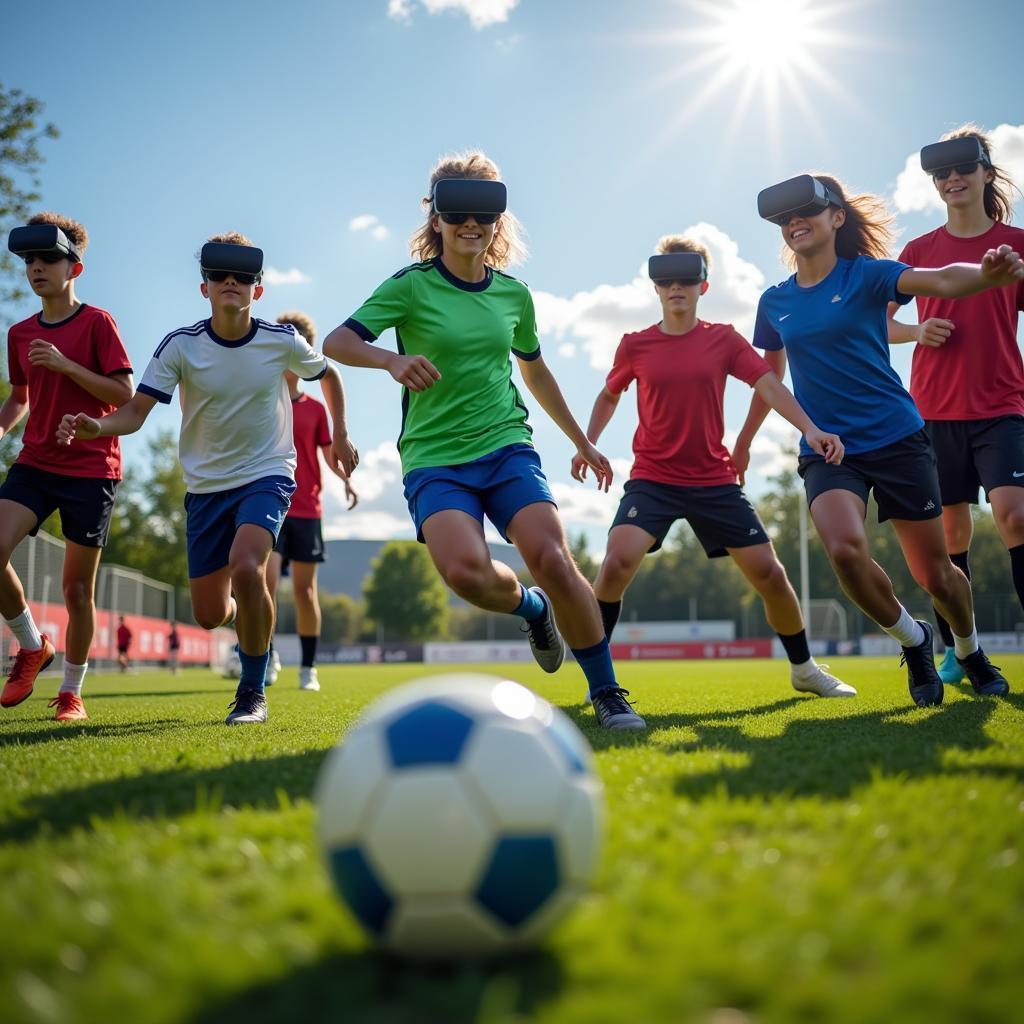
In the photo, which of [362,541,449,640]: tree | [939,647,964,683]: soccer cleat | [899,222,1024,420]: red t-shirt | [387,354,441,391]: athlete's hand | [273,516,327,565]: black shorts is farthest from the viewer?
[362,541,449,640]: tree

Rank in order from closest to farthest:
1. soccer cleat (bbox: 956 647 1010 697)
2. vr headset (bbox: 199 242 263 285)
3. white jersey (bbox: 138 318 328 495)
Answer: vr headset (bbox: 199 242 263 285)
white jersey (bbox: 138 318 328 495)
soccer cleat (bbox: 956 647 1010 697)

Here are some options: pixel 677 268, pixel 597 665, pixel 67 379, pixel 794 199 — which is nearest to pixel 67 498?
pixel 67 379

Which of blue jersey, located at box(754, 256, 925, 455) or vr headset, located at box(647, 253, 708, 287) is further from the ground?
vr headset, located at box(647, 253, 708, 287)

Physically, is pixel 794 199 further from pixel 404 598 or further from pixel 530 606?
pixel 404 598

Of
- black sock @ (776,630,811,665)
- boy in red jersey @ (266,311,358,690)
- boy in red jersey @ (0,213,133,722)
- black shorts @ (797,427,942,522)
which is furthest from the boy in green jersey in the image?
boy in red jersey @ (266,311,358,690)

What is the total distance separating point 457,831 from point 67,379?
239 inches

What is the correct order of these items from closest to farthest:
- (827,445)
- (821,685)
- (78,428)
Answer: (827,445) < (78,428) < (821,685)

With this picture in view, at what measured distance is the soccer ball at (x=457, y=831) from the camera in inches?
63.2

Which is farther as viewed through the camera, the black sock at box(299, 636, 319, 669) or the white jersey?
the black sock at box(299, 636, 319, 669)

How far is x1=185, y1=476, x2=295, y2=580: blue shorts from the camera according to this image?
20.0ft

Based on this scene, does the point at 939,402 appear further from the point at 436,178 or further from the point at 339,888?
the point at 339,888

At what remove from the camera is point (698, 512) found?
268 inches

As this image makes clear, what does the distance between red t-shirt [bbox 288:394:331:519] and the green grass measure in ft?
22.8

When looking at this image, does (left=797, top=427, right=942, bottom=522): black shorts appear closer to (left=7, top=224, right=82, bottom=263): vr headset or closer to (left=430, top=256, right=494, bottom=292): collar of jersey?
(left=430, top=256, right=494, bottom=292): collar of jersey
